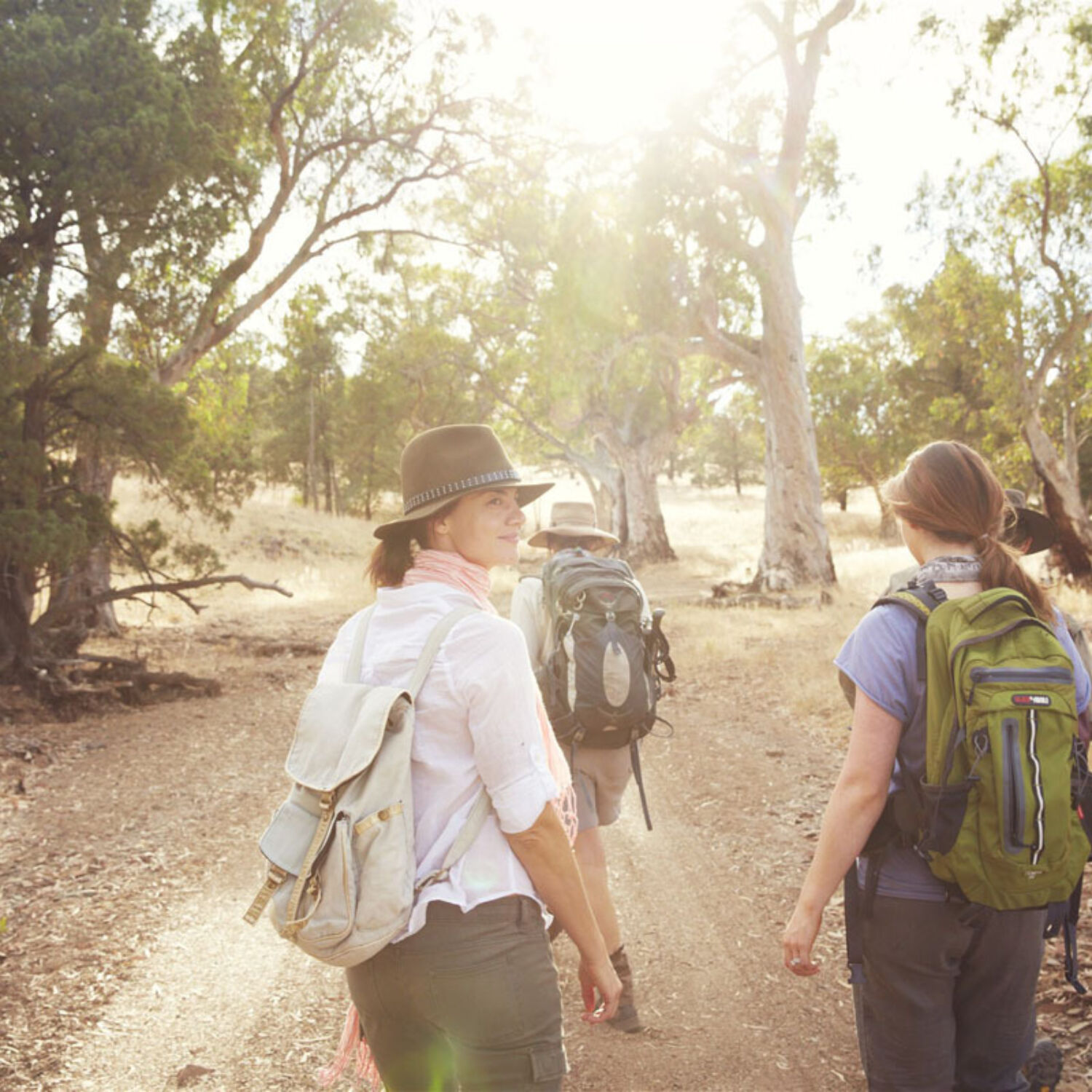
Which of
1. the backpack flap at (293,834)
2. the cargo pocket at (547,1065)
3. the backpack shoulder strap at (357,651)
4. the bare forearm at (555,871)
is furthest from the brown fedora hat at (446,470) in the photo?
the cargo pocket at (547,1065)

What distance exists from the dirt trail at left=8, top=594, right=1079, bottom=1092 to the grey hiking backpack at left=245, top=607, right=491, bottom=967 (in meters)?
2.05

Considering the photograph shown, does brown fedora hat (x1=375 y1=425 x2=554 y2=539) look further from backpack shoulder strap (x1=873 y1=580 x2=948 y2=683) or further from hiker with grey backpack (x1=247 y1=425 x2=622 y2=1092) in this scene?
backpack shoulder strap (x1=873 y1=580 x2=948 y2=683)

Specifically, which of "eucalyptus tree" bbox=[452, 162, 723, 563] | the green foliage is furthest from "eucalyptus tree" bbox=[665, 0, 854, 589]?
the green foliage

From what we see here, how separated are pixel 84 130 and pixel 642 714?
8896 millimetres

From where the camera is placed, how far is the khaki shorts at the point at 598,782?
154 inches

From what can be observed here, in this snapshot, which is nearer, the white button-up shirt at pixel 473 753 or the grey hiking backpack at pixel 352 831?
the grey hiking backpack at pixel 352 831

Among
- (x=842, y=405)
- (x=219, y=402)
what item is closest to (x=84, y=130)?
(x=219, y=402)

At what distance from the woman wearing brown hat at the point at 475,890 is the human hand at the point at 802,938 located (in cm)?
52

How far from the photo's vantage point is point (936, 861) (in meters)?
2.13

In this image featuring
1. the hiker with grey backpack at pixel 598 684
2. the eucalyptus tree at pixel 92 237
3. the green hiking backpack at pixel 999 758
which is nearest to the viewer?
the green hiking backpack at pixel 999 758

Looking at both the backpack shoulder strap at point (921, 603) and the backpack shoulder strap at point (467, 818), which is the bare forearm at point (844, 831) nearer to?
the backpack shoulder strap at point (921, 603)

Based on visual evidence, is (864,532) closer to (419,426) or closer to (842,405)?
(842,405)

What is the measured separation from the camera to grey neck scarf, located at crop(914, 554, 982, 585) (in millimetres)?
2324

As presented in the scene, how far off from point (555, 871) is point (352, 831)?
0.43m
